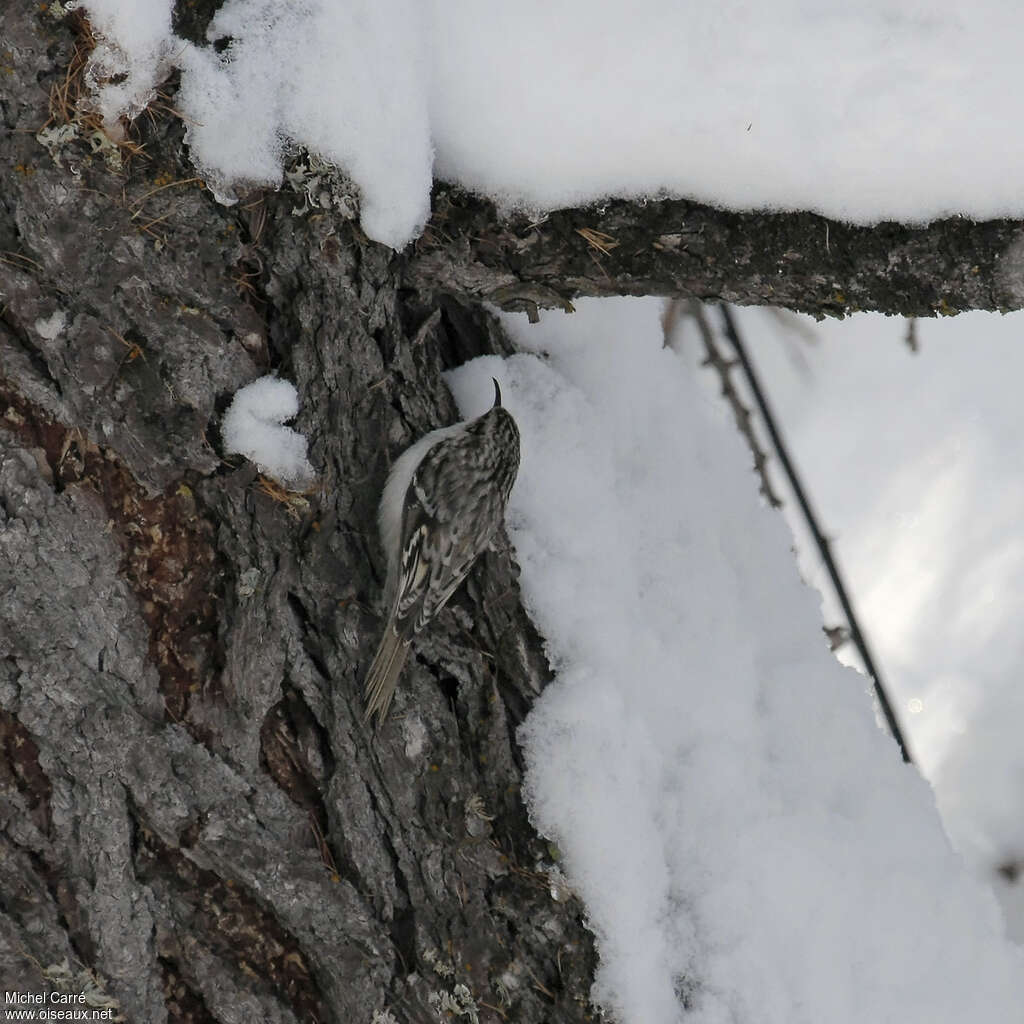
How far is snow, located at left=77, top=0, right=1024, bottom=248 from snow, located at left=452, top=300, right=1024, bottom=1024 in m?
0.55

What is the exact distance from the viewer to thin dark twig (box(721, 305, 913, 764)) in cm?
252

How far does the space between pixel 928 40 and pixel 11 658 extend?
1.64 m

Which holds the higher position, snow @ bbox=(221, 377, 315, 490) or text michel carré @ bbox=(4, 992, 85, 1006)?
snow @ bbox=(221, 377, 315, 490)

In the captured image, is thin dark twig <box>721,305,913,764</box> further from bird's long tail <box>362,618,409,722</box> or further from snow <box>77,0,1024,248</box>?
bird's long tail <box>362,618,409,722</box>

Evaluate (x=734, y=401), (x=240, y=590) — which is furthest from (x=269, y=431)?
(x=734, y=401)

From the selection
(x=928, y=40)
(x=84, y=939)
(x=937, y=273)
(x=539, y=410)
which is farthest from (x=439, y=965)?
(x=928, y=40)

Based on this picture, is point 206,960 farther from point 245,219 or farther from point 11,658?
point 245,219

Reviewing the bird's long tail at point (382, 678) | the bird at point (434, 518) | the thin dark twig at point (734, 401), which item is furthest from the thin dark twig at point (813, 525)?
the bird's long tail at point (382, 678)

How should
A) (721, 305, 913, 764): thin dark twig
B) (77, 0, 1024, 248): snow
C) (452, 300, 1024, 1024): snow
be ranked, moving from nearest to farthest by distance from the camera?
(77, 0, 1024, 248): snow, (452, 300, 1024, 1024): snow, (721, 305, 913, 764): thin dark twig

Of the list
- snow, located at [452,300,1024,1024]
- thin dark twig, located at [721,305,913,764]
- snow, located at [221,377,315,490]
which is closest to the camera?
snow, located at [221,377,315,490]

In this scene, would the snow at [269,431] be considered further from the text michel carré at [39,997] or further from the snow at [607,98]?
the text michel carré at [39,997]

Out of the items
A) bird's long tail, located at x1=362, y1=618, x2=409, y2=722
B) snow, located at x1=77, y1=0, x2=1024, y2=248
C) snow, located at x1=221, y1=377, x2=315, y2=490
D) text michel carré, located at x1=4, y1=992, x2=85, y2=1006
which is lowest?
text michel carré, located at x1=4, y1=992, x2=85, y2=1006

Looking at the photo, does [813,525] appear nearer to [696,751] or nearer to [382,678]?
[696,751]

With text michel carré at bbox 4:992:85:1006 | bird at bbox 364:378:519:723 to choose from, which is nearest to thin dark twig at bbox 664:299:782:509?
bird at bbox 364:378:519:723
